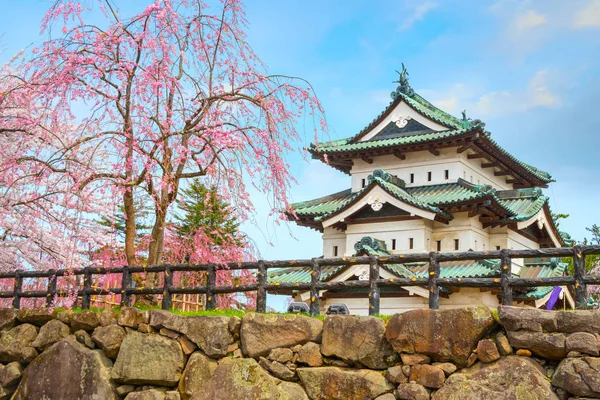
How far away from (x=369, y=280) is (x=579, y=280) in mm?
3382

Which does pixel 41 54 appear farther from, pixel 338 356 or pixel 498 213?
pixel 498 213

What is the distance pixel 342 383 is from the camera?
1034 centimetres

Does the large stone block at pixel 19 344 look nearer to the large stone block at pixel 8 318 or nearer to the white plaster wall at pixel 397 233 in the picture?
the large stone block at pixel 8 318

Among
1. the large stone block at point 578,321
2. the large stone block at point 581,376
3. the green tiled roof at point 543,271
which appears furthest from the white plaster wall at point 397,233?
the large stone block at point 581,376

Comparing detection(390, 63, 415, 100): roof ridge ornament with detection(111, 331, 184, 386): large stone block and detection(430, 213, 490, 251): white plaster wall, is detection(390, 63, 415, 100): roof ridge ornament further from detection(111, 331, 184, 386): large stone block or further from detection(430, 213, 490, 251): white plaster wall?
detection(111, 331, 184, 386): large stone block

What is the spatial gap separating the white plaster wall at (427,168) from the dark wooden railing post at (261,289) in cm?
1129

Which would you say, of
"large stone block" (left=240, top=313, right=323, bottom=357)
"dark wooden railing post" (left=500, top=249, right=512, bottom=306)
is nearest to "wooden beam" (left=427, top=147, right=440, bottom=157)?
"dark wooden railing post" (left=500, top=249, right=512, bottom=306)

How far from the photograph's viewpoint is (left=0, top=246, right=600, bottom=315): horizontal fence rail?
10.0m

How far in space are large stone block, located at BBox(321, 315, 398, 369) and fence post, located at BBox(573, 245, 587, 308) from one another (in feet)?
9.49

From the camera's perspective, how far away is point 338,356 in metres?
10.5

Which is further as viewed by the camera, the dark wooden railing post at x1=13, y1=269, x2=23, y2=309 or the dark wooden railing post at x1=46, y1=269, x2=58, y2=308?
the dark wooden railing post at x1=13, y1=269, x2=23, y2=309

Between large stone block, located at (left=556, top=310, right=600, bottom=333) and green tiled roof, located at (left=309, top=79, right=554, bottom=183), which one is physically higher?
green tiled roof, located at (left=309, top=79, right=554, bottom=183)

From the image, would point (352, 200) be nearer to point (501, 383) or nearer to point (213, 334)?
point (213, 334)

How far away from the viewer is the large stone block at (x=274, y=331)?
35.6 feet
